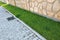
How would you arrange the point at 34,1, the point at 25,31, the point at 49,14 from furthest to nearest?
the point at 34,1
the point at 49,14
the point at 25,31

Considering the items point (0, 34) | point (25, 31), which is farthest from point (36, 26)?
point (0, 34)

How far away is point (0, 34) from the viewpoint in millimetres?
5086

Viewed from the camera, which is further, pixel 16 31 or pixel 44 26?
pixel 44 26

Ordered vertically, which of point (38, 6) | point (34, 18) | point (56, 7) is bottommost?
point (34, 18)

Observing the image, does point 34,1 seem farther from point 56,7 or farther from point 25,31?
point 25,31

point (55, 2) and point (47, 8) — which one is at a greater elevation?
point (55, 2)

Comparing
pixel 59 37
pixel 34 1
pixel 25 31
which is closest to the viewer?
pixel 59 37

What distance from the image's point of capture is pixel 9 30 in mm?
5344

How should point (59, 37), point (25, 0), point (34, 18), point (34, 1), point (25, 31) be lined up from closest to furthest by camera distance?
point (59, 37), point (25, 31), point (34, 18), point (34, 1), point (25, 0)

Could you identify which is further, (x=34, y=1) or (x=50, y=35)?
(x=34, y=1)

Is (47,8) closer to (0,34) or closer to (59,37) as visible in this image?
(59,37)

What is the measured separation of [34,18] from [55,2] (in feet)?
4.66

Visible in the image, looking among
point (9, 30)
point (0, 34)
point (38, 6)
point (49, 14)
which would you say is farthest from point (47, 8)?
point (0, 34)

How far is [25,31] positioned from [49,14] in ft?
5.07
